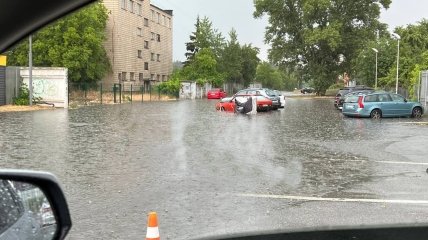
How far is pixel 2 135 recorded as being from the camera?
16.8 metres

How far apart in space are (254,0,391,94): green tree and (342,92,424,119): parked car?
39.6m

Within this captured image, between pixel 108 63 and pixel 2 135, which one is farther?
pixel 108 63

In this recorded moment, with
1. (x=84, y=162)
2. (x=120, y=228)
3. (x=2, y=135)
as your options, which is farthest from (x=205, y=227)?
(x=2, y=135)

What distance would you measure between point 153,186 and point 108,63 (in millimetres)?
53552

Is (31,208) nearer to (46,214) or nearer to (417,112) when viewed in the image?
(46,214)

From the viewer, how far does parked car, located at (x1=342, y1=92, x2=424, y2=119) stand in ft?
89.5

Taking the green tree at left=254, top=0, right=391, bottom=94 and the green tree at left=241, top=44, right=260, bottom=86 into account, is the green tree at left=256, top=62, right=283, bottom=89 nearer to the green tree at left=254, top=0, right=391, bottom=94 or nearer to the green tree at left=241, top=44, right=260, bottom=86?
the green tree at left=241, top=44, right=260, bottom=86

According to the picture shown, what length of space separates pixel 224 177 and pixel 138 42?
60952 mm

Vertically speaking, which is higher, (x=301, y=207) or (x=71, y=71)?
(x=71, y=71)

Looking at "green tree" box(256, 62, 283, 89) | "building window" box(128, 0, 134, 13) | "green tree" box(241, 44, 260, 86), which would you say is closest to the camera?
"building window" box(128, 0, 134, 13)

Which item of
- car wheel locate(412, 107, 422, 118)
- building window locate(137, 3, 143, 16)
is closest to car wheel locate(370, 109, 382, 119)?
car wheel locate(412, 107, 422, 118)

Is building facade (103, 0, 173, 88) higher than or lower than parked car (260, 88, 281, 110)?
higher

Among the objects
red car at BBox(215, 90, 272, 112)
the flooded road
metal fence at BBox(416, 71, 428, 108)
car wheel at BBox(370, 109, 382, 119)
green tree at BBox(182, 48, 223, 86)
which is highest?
green tree at BBox(182, 48, 223, 86)

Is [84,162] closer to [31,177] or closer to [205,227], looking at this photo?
[205,227]
